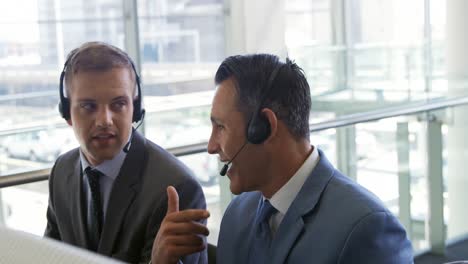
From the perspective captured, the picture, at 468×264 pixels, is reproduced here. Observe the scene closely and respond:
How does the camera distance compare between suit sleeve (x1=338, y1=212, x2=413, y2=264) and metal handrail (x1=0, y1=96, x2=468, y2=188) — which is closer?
suit sleeve (x1=338, y1=212, x2=413, y2=264)

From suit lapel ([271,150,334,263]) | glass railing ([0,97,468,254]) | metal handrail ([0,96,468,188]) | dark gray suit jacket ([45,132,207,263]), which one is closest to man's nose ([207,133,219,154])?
dark gray suit jacket ([45,132,207,263])

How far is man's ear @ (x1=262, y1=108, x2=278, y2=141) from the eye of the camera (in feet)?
4.55

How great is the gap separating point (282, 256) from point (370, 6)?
6.13 metres

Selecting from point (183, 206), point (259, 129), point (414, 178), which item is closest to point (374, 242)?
point (259, 129)

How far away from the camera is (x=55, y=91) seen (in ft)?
→ 16.1

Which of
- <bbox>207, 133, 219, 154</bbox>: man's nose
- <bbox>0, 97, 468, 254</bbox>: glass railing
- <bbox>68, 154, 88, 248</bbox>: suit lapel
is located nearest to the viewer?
<bbox>207, 133, 219, 154</bbox>: man's nose

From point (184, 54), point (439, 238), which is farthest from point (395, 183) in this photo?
point (184, 54)

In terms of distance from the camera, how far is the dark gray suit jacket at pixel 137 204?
1.49 meters

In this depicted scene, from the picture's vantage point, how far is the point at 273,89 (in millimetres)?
1389

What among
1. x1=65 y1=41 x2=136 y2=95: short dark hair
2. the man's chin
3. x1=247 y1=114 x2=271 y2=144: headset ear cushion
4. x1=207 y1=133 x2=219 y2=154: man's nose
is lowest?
the man's chin

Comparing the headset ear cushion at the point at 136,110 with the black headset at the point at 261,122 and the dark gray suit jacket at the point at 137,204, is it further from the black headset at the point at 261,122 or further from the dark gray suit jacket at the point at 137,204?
the black headset at the point at 261,122

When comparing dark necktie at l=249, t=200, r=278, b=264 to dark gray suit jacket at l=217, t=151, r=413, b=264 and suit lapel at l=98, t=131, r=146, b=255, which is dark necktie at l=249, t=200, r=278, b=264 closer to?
dark gray suit jacket at l=217, t=151, r=413, b=264

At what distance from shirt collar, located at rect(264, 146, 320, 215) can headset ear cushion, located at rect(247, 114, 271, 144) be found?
0.10 metres

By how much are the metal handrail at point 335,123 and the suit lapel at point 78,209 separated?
0.47m
